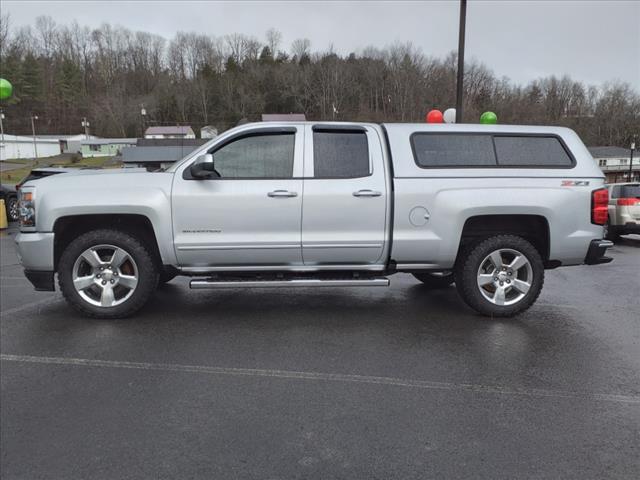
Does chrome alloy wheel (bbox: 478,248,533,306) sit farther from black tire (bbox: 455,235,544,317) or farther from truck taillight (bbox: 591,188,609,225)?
truck taillight (bbox: 591,188,609,225)

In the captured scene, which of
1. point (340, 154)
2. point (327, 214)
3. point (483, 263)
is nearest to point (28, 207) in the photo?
point (327, 214)

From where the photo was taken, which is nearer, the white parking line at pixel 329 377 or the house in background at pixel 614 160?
the white parking line at pixel 329 377

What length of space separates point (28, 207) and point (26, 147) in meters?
93.2

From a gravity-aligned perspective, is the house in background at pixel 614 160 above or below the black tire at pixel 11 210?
above

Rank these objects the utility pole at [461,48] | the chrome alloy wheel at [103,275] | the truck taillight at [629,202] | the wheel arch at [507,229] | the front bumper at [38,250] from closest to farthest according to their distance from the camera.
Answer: the front bumper at [38,250] < the chrome alloy wheel at [103,275] < the wheel arch at [507,229] < the truck taillight at [629,202] < the utility pole at [461,48]

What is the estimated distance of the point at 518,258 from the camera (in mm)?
4953

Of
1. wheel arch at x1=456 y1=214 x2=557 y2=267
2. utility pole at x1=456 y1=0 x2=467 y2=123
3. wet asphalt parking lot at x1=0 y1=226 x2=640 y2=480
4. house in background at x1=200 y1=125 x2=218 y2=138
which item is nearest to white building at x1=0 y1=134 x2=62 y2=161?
house in background at x1=200 y1=125 x2=218 y2=138

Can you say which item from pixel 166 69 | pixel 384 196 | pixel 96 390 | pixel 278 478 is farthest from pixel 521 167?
pixel 166 69

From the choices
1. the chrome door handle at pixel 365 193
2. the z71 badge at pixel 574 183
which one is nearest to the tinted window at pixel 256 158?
the chrome door handle at pixel 365 193

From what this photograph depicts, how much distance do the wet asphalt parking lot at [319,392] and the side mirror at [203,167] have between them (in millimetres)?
1470

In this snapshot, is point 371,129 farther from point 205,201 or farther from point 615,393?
point 615,393

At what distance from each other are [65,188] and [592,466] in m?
4.73

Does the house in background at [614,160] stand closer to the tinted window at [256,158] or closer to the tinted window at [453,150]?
the tinted window at [453,150]

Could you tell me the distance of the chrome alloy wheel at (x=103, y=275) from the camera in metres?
4.80
